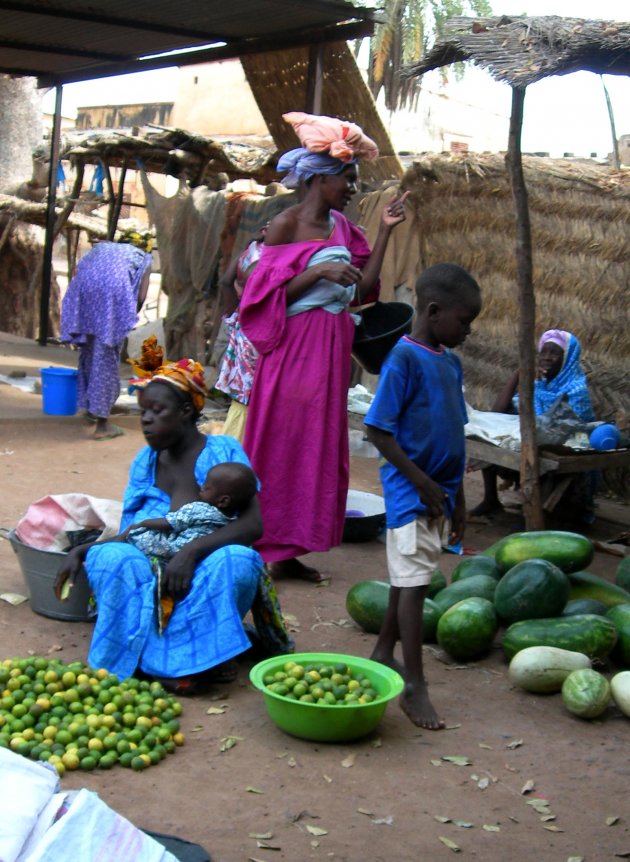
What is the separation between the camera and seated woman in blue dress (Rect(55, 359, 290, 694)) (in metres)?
3.88

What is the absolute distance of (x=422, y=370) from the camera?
3750 mm

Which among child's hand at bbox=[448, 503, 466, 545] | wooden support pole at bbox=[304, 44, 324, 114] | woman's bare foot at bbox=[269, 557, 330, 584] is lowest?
woman's bare foot at bbox=[269, 557, 330, 584]

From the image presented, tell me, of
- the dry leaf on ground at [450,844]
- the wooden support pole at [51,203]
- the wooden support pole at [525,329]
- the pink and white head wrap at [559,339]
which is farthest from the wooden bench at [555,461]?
the wooden support pole at [51,203]

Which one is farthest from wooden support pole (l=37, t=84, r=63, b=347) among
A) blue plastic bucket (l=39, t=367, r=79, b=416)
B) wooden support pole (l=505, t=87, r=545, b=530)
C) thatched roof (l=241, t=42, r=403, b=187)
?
wooden support pole (l=505, t=87, r=545, b=530)

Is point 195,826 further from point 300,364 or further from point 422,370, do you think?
point 300,364

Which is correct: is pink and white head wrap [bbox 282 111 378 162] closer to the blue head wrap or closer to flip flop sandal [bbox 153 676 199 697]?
the blue head wrap

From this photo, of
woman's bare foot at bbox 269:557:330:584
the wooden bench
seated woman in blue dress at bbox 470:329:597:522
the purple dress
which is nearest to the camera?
woman's bare foot at bbox 269:557:330:584

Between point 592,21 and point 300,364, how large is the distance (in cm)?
227

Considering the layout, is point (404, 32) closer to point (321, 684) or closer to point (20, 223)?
point (20, 223)

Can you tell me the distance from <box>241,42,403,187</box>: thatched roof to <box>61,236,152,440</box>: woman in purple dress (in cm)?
296

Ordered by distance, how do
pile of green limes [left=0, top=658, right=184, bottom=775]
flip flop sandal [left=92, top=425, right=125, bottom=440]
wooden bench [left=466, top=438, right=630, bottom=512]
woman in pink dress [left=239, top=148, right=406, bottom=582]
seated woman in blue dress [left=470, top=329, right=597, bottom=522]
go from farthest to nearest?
flip flop sandal [left=92, top=425, right=125, bottom=440]
seated woman in blue dress [left=470, top=329, right=597, bottom=522]
wooden bench [left=466, top=438, right=630, bottom=512]
woman in pink dress [left=239, top=148, right=406, bottom=582]
pile of green limes [left=0, top=658, right=184, bottom=775]

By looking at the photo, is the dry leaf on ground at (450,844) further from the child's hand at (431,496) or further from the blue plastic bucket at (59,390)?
the blue plastic bucket at (59,390)

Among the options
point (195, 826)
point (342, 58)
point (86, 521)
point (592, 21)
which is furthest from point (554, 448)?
point (342, 58)

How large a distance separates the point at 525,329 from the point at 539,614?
80.8 inches
